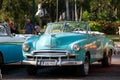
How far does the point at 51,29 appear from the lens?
1538 centimetres

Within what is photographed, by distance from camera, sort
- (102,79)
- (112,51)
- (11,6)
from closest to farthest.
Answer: (102,79), (112,51), (11,6)

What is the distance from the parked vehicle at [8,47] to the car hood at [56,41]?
1528 millimetres

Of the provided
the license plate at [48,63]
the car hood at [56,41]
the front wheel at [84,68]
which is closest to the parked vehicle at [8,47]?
the car hood at [56,41]

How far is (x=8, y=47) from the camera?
1525 centimetres

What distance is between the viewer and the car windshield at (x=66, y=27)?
15183 mm

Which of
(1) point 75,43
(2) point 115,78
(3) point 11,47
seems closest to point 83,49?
(1) point 75,43

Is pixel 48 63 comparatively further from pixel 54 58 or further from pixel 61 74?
pixel 61 74

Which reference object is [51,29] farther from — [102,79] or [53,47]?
[102,79]

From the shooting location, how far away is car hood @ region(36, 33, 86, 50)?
13.7 metres

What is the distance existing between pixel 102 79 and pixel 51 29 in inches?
117

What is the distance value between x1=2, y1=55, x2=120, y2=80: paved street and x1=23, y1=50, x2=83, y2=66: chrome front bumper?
1.45ft

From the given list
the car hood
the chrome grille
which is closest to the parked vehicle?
the car hood

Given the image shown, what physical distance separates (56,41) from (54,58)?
53cm

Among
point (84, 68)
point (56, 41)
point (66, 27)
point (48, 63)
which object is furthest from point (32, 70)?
point (66, 27)
